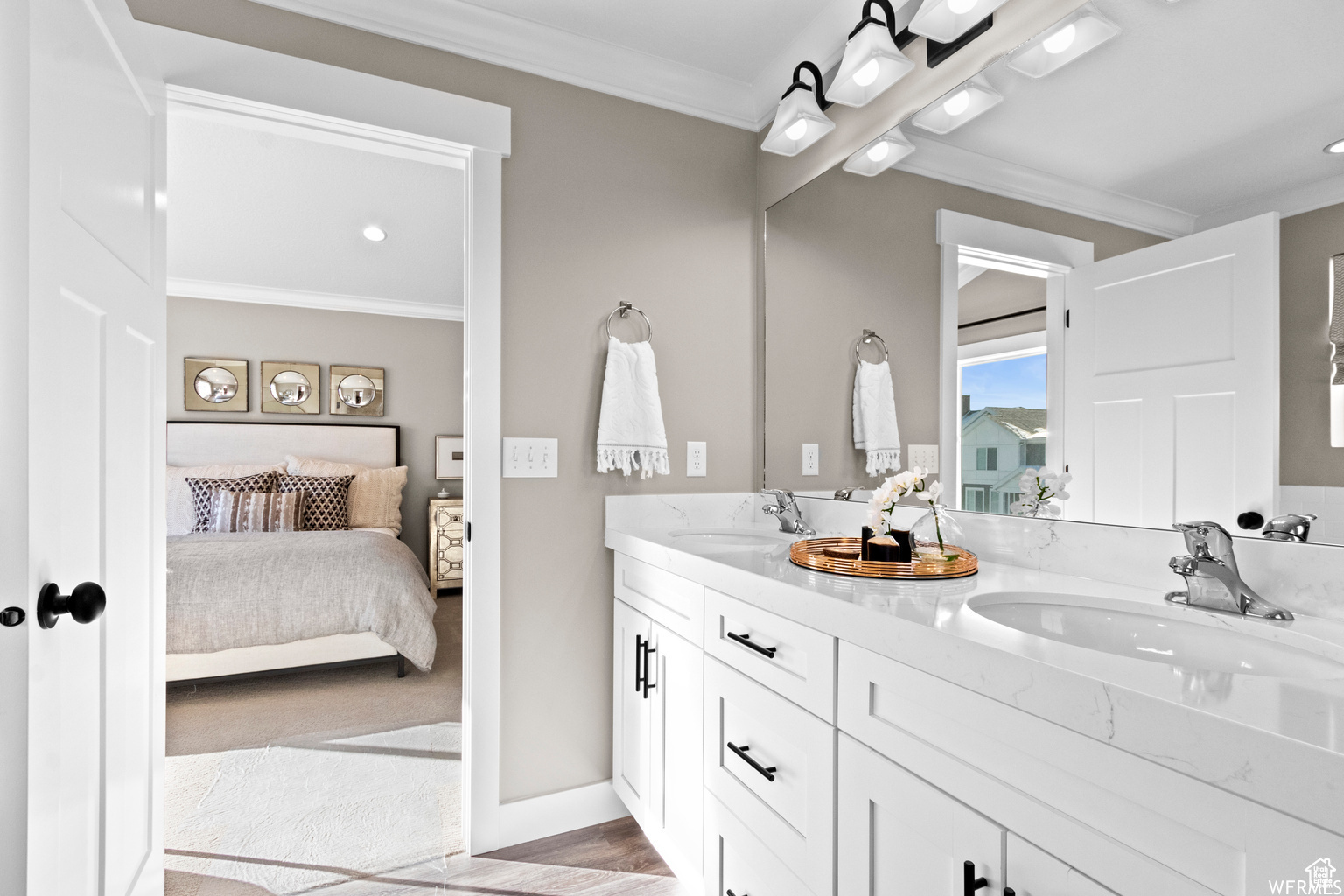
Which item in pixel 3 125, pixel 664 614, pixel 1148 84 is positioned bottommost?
pixel 664 614

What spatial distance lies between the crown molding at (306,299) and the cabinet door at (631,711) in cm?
385

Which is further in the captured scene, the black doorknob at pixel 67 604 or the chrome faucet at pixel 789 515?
the chrome faucet at pixel 789 515

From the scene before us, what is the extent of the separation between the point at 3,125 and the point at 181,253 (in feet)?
13.8

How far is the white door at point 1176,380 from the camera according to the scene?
1031 mm

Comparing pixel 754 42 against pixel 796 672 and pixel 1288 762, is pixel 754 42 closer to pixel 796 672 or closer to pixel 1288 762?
pixel 796 672

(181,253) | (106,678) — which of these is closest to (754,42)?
(106,678)

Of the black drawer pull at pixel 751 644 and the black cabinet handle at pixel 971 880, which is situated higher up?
the black drawer pull at pixel 751 644

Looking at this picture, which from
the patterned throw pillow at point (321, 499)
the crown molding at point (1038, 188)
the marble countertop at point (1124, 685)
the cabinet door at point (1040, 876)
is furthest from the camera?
the patterned throw pillow at point (321, 499)

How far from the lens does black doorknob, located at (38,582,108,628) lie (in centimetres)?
90

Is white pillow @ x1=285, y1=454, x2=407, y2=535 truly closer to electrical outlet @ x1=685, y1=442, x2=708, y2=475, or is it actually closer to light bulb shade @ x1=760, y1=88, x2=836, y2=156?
electrical outlet @ x1=685, y1=442, x2=708, y2=475

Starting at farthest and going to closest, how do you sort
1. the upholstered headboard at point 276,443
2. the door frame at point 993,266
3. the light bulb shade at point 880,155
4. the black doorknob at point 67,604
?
the upholstered headboard at point 276,443
the light bulb shade at point 880,155
the door frame at point 993,266
the black doorknob at point 67,604

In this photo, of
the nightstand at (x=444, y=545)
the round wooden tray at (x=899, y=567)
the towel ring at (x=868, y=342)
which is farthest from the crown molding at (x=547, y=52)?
the nightstand at (x=444, y=545)

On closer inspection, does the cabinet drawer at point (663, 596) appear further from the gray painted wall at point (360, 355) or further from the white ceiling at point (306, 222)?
the gray painted wall at point (360, 355)

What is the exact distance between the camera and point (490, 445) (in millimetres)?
1882
